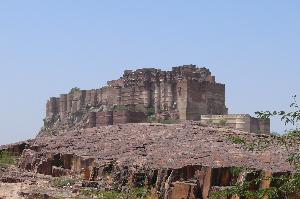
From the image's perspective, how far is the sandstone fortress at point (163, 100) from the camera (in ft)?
146

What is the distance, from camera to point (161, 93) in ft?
163

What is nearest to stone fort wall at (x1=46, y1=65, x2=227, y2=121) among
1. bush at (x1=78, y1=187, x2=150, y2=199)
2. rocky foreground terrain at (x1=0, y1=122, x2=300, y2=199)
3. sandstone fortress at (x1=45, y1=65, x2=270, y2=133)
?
sandstone fortress at (x1=45, y1=65, x2=270, y2=133)

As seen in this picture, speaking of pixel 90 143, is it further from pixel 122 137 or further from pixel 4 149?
pixel 4 149

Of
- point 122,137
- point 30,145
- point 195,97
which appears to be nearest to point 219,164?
point 122,137

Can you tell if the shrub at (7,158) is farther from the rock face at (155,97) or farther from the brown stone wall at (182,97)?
the brown stone wall at (182,97)

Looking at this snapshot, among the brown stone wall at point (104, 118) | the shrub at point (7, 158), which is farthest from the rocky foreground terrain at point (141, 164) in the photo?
the brown stone wall at point (104, 118)

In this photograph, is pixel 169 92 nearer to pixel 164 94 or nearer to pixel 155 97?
pixel 164 94

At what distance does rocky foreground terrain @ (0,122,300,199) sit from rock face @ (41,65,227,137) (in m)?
26.6

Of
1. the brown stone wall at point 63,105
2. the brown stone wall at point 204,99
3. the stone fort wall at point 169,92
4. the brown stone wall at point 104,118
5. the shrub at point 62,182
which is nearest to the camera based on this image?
the shrub at point 62,182

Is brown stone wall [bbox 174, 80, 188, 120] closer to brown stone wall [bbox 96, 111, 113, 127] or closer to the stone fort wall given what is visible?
the stone fort wall

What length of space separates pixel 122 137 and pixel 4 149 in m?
4.28

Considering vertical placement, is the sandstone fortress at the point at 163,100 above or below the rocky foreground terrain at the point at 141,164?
above

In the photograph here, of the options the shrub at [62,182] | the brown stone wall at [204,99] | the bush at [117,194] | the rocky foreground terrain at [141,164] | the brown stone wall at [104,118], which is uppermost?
the brown stone wall at [204,99]

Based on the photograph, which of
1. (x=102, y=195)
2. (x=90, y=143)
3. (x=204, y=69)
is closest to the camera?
(x=102, y=195)
